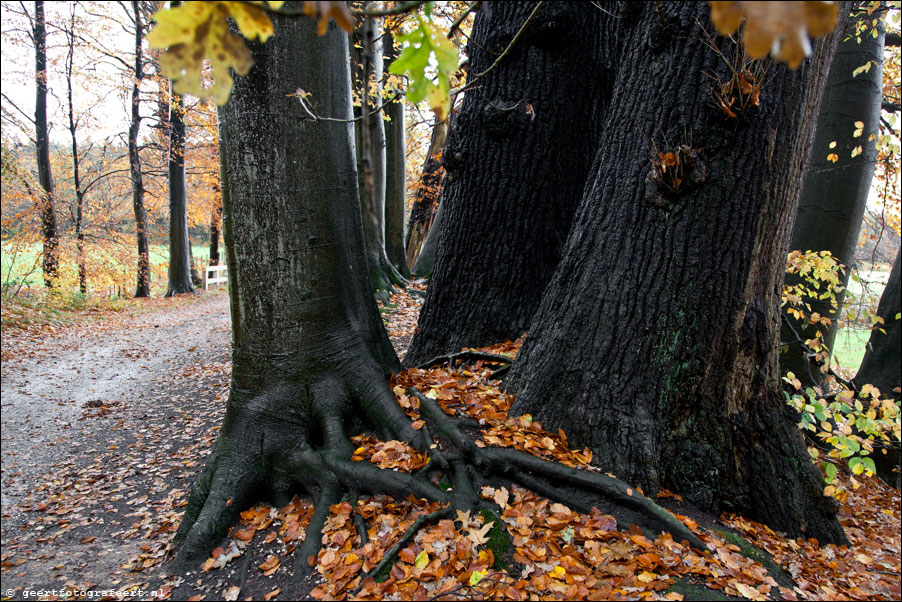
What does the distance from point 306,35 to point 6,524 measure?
4422 mm

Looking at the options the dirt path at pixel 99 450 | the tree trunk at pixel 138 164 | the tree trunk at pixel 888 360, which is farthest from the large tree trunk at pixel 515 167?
the tree trunk at pixel 138 164

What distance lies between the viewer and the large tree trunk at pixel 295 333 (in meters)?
3.30

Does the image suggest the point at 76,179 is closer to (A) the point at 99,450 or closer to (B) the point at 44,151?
(B) the point at 44,151

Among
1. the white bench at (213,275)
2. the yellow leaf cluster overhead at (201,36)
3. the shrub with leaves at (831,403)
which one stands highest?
the yellow leaf cluster overhead at (201,36)

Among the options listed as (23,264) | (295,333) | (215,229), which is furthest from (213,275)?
(295,333)

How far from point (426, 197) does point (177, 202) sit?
915 cm

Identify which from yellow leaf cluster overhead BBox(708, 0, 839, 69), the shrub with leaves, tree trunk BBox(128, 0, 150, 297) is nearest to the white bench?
tree trunk BBox(128, 0, 150, 297)

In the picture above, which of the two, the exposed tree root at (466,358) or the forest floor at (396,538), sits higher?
the exposed tree root at (466,358)

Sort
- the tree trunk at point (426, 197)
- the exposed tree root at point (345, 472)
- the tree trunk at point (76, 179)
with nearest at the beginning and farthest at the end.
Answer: the exposed tree root at point (345, 472) < the tree trunk at point (426, 197) < the tree trunk at point (76, 179)

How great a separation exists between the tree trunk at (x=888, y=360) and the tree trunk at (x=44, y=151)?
18.3 metres

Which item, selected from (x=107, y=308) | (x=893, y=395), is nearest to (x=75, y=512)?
(x=893, y=395)

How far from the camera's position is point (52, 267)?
15.0 meters

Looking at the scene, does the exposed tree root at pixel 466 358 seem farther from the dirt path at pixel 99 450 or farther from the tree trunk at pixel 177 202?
the tree trunk at pixel 177 202

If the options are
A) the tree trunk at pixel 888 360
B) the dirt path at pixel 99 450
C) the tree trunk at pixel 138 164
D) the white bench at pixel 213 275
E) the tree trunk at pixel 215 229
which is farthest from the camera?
the tree trunk at pixel 215 229
